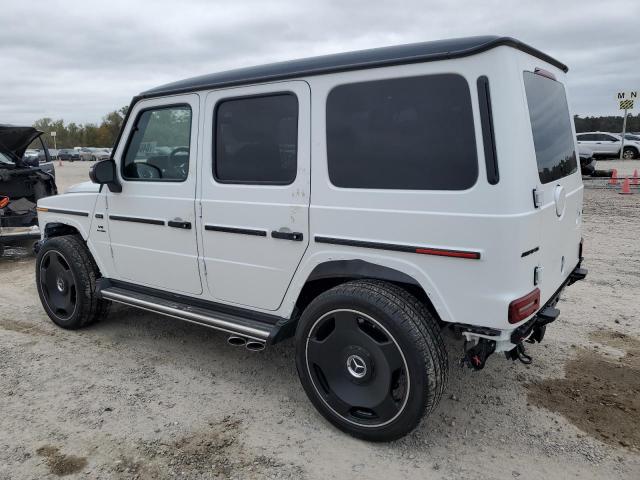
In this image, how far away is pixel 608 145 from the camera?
26156 millimetres

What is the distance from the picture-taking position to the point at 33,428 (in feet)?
10.4

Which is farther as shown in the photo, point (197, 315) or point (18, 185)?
point (18, 185)

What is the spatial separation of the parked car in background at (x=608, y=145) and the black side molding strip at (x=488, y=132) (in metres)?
26.4

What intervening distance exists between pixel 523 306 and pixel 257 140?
191cm

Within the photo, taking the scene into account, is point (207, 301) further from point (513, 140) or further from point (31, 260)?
point (31, 260)

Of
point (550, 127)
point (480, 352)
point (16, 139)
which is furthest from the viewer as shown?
point (16, 139)

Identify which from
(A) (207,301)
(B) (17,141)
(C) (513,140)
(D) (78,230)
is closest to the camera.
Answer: (C) (513,140)

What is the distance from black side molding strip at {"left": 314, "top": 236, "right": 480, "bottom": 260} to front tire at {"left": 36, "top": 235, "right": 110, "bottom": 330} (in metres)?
2.51

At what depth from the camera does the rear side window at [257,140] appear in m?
3.22

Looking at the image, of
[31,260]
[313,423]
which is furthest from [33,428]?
[31,260]

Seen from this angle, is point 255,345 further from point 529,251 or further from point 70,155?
point 70,155

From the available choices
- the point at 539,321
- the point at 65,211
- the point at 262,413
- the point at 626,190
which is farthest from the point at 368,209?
the point at 626,190

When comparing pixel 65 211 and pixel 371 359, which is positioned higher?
pixel 65 211

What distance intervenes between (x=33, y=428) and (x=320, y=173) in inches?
92.1
